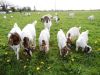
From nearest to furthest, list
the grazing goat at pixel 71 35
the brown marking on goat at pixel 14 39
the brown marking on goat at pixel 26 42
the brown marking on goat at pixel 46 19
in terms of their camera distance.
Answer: the brown marking on goat at pixel 14 39, the brown marking on goat at pixel 26 42, the grazing goat at pixel 71 35, the brown marking on goat at pixel 46 19

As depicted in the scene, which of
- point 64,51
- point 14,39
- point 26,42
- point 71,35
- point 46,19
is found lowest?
point 64,51

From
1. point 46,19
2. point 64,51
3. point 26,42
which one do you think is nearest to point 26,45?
point 26,42

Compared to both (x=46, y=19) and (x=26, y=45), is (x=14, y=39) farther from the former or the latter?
(x=46, y=19)

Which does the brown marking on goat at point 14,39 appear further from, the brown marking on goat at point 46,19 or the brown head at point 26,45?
the brown marking on goat at point 46,19

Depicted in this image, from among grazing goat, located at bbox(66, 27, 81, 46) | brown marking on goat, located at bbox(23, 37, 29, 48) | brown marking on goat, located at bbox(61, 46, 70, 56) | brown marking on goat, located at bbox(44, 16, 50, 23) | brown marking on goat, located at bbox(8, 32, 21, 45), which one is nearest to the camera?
brown marking on goat, located at bbox(8, 32, 21, 45)

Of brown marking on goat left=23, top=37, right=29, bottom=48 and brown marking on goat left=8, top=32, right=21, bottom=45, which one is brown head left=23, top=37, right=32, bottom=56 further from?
brown marking on goat left=8, top=32, right=21, bottom=45

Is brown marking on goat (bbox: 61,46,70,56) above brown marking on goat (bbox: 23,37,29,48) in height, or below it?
below

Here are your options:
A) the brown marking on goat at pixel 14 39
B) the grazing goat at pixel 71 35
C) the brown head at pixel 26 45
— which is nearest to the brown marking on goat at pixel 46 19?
the grazing goat at pixel 71 35


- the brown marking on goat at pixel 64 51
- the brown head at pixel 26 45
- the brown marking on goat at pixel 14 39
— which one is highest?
the brown marking on goat at pixel 14 39

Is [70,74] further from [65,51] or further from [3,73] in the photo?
[3,73]

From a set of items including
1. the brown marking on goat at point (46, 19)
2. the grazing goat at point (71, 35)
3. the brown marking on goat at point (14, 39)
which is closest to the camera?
the brown marking on goat at point (14, 39)

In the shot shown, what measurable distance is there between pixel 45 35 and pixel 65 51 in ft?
5.52

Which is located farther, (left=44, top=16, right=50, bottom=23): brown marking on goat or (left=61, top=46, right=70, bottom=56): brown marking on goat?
(left=44, top=16, right=50, bottom=23): brown marking on goat

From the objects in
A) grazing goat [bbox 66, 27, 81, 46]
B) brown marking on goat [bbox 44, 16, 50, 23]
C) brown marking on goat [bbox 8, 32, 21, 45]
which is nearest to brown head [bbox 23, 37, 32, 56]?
brown marking on goat [bbox 8, 32, 21, 45]
